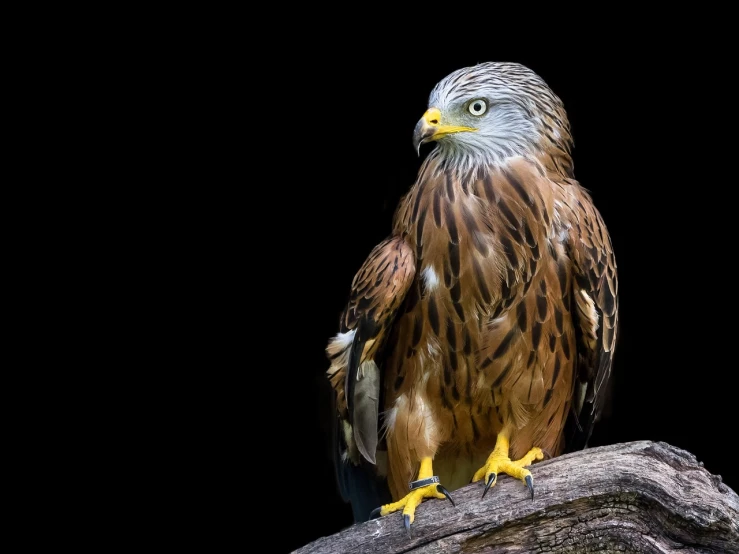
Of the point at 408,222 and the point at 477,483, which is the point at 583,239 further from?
the point at 477,483

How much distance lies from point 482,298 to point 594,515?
2.64ft

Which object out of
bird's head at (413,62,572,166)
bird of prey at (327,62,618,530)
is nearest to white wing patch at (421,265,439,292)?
bird of prey at (327,62,618,530)

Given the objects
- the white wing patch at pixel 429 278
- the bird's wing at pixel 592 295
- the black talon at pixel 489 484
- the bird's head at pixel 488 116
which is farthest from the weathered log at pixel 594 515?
the bird's head at pixel 488 116

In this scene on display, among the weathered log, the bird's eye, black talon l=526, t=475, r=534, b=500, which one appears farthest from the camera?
the bird's eye

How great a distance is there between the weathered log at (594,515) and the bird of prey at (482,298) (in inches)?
2.9

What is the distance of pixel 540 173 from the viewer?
3.50m

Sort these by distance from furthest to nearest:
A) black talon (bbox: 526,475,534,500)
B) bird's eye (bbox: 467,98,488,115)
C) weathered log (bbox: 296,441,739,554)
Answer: bird's eye (bbox: 467,98,488,115), black talon (bbox: 526,475,534,500), weathered log (bbox: 296,441,739,554)

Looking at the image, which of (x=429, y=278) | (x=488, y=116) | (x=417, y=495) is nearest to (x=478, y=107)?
(x=488, y=116)

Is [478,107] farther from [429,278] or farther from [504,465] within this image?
[504,465]

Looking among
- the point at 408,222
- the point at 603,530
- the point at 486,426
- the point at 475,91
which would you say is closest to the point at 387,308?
the point at 408,222

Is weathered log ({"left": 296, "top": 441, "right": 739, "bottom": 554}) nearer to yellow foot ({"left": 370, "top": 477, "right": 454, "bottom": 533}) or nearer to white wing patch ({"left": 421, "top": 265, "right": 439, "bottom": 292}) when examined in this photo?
yellow foot ({"left": 370, "top": 477, "right": 454, "bottom": 533})

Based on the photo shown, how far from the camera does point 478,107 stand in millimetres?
3479

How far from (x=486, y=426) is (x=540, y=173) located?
929mm

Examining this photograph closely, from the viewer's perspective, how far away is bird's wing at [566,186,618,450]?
11.5ft
